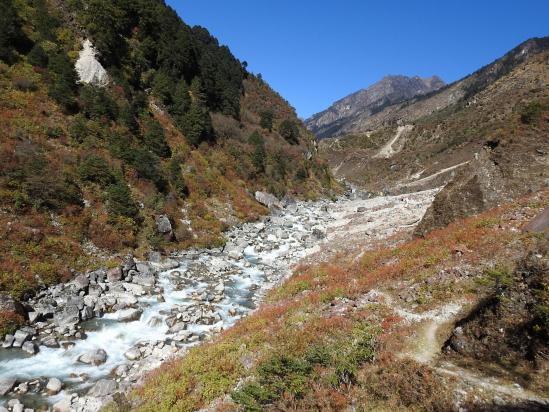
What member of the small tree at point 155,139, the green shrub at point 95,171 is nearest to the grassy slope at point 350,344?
the green shrub at point 95,171

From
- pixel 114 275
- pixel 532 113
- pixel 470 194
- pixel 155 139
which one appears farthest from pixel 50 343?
pixel 532 113

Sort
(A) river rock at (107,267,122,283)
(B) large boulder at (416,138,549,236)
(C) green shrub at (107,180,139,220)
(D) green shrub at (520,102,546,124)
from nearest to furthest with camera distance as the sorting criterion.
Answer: (B) large boulder at (416,138,549,236)
(D) green shrub at (520,102,546,124)
(A) river rock at (107,267,122,283)
(C) green shrub at (107,180,139,220)

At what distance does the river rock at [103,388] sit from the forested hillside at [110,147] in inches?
297

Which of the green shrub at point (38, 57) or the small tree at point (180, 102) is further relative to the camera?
the small tree at point (180, 102)

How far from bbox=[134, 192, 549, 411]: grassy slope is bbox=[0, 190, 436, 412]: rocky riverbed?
7.26 feet

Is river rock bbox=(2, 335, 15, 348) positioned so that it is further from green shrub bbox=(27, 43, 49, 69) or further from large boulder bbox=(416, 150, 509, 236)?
green shrub bbox=(27, 43, 49, 69)

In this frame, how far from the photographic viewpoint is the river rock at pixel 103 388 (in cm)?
1061

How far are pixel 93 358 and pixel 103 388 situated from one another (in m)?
2.00

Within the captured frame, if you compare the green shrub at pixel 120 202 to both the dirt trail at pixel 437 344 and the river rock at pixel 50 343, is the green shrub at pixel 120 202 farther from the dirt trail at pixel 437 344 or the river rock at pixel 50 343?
the dirt trail at pixel 437 344

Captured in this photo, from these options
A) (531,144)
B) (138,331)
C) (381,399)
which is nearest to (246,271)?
(138,331)

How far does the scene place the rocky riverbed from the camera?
35.9 ft

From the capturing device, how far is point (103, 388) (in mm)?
10773

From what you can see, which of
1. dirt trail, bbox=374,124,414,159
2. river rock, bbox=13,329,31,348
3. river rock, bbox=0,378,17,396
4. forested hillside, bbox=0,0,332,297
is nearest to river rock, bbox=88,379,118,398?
river rock, bbox=0,378,17,396

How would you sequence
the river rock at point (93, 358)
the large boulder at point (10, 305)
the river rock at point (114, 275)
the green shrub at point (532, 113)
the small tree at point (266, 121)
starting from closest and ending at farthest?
the river rock at point (93, 358) < the large boulder at point (10, 305) < the green shrub at point (532, 113) < the river rock at point (114, 275) < the small tree at point (266, 121)
